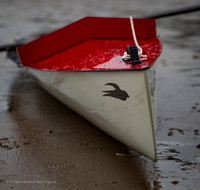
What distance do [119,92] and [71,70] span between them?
0.53 metres

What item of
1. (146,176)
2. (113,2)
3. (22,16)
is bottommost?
(113,2)

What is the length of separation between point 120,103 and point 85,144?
704mm

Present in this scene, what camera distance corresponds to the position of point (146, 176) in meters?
2.27

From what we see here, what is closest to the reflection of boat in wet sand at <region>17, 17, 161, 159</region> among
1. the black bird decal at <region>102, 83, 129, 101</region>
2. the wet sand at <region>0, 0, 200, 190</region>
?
the black bird decal at <region>102, 83, 129, 101</region>

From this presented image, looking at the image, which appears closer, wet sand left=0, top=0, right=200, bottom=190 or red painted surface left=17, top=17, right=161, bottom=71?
wet sand left=0, top=0, right=200, bottom=190

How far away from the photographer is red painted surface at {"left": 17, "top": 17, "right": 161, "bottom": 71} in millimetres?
2521

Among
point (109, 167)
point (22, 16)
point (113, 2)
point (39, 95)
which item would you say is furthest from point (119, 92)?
point (113, 2)

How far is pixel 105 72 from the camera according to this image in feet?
7.14

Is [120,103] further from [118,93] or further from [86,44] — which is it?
[86,44]

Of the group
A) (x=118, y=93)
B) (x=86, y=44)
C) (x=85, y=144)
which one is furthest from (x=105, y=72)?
(x=85, y=144)

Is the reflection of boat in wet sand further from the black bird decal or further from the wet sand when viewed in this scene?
the wet sand

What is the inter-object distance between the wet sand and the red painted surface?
24.8 inches

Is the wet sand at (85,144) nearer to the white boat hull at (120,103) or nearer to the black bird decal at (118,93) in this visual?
the white boat hull at (120,103)

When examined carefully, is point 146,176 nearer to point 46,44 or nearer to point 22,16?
point 46,44
